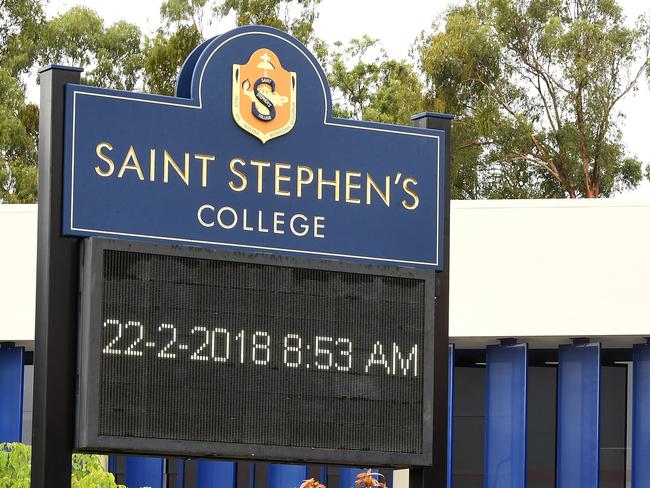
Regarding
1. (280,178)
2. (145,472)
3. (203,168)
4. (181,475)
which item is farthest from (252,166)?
(181,475)

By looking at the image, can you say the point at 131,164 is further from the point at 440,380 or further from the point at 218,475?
the point at 218,475

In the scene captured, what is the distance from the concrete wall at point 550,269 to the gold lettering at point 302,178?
12.7 metres

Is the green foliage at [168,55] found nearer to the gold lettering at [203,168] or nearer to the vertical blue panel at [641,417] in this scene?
the vertical blue panel at [641,417]

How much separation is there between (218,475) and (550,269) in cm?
612

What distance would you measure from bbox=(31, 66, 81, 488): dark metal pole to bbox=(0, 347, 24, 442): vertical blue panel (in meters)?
15.3

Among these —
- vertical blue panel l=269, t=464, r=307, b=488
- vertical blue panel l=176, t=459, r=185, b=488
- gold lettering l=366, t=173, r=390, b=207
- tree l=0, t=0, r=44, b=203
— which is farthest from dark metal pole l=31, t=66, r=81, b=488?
tree l=0, t=0, r=44, b=203

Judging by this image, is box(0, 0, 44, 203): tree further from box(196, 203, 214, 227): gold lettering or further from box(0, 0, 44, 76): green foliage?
box(196, 203, 214, 227): gold lettering

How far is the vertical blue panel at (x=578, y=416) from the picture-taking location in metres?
24.2

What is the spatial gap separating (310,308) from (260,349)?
1.49 ft

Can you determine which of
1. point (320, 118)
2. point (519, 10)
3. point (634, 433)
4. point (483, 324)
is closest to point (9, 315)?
point (483, 324)

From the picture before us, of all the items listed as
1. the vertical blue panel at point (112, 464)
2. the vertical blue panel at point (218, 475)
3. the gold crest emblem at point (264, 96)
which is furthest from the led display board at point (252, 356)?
the vertical blue panel at point (112, 464)

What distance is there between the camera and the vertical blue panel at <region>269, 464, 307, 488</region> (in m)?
24.9

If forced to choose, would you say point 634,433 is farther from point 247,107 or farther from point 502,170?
point 502,170

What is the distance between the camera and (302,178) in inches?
439
